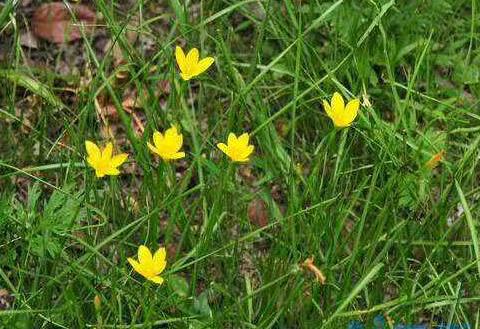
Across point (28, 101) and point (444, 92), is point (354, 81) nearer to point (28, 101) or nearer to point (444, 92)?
point (444, 92)

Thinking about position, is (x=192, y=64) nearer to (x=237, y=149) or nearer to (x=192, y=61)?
(x=192, y=61)

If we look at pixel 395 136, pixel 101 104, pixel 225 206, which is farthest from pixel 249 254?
pixel 101 104

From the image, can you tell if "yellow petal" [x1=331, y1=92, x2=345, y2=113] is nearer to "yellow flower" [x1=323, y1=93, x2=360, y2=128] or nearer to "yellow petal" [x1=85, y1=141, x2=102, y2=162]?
"yellow flower" [x1=323, y1=93, x2=360, y2=128]

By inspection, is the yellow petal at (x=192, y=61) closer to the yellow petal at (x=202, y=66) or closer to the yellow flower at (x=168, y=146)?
the yellow petal at (x=202, y=66)

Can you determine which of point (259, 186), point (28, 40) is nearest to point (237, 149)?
point (259, 186)

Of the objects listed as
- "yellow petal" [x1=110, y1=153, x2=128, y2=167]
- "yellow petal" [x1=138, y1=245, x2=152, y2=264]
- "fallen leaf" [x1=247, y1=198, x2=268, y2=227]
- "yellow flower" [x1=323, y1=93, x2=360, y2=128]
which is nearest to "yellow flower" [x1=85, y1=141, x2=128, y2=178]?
"yellow petal" [x1=110, y1=153, x2=128, y2=167]
